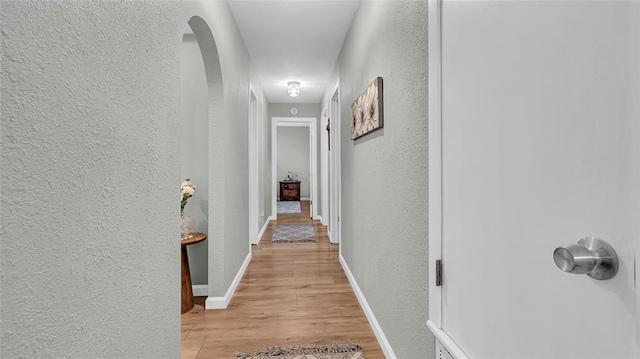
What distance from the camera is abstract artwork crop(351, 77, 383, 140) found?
192 cm

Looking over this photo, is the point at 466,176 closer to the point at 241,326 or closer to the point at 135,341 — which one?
the point at 135,341

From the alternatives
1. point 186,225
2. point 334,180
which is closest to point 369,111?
point 186,225

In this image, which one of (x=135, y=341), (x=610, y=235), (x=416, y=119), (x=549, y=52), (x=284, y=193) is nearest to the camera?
(x=610, y=235)

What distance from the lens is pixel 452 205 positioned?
1088mm

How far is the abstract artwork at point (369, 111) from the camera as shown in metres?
1.92

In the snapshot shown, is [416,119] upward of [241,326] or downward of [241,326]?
upward

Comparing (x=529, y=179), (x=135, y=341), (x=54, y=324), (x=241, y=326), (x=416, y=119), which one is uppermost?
(x=416, y=119)

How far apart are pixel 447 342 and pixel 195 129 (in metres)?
2.39

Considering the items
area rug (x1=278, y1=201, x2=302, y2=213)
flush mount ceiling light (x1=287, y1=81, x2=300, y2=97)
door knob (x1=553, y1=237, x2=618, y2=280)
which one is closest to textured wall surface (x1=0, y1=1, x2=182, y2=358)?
door knob (x1=553, y1=237, x2=618, y2=280)

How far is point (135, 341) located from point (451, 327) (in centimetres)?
107

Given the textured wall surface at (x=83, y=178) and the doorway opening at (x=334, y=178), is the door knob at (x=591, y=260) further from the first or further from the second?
the doorway opening at (x=334, y=178)

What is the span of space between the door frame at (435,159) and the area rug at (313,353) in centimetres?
86

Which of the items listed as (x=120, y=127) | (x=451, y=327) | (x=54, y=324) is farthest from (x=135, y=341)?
(x=451, y=327)

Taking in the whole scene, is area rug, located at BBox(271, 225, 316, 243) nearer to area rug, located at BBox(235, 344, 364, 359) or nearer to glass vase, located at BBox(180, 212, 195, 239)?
glass vase, located at BBox(180, 212, 195, 239)
